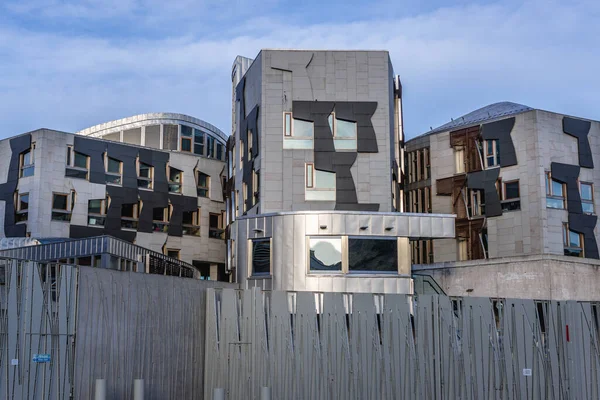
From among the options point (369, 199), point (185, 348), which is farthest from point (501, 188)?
point (185, 348)

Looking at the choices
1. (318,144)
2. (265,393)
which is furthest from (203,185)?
(265,393)

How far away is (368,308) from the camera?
26734 mm

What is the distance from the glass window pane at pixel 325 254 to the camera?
32.5 meters

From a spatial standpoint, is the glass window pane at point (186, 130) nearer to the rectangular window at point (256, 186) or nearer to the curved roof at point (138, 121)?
the curved roof at point (138, 121)

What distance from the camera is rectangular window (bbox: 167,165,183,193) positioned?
53.0 metres

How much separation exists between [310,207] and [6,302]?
1934 cm

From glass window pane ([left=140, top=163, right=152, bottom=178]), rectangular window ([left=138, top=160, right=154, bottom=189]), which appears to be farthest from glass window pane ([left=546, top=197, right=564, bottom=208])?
glass window pane ([left=140, top=163, right=152, bottom=178])

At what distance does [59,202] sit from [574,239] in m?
30.3

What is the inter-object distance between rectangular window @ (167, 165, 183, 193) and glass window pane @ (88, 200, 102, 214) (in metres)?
5.24

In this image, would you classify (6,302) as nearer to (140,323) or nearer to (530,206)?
(140,323)

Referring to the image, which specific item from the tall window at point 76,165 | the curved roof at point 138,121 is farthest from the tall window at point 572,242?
the tall window at point 76,165

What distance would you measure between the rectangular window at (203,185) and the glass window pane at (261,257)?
2154 cm

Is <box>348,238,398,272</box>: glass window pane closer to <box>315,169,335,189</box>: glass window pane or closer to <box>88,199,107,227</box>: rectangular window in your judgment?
<box>315,169,335,189</box>: glass window pane

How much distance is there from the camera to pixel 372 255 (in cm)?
3291
